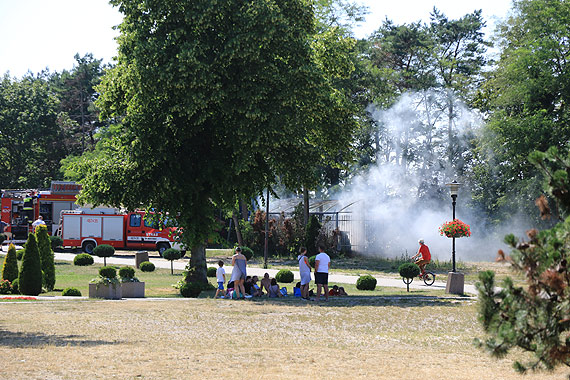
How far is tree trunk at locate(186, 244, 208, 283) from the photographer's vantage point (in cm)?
2553

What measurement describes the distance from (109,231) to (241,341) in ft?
111

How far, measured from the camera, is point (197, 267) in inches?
1013

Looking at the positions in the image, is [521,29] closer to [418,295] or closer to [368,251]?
[368,251]

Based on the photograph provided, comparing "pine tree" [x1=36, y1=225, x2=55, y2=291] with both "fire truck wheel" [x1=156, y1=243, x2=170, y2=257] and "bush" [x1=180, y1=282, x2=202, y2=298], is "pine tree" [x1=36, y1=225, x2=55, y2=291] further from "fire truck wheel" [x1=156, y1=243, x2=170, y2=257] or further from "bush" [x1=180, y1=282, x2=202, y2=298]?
"fire truck wheel" [x1=156, y1=243, x2=170, y2=257]

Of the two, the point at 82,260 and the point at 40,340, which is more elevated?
the point at 82,260

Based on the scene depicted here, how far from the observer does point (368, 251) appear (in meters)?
45.8

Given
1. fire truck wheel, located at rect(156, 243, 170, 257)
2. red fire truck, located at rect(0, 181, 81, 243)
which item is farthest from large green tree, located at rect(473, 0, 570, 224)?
red fire truck, located at rect(0, 181, 81, 243)

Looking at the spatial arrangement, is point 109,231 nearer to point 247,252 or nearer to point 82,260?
point 82,260

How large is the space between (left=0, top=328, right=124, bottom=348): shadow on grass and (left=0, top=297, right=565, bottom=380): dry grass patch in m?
0.02

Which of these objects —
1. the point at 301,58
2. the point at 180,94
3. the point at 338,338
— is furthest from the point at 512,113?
the point at 338,338

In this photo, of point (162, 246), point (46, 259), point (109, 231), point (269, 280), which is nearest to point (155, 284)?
point (46, 259)

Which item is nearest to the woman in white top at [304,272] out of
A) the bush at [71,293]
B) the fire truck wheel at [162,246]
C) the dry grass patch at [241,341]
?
the dry grass patch at [241,341]

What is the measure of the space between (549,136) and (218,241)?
2547cm

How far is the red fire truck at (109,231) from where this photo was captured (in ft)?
146
